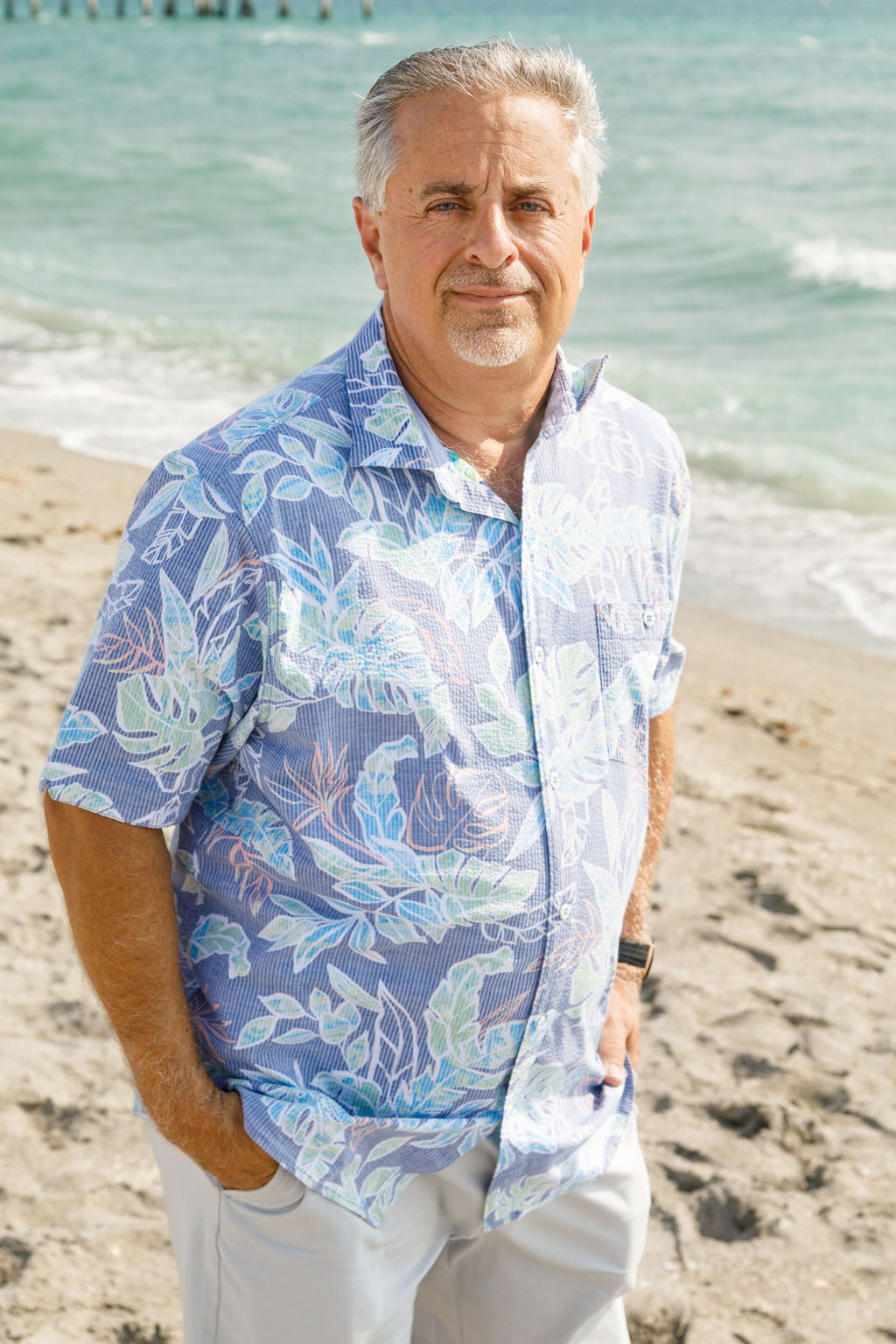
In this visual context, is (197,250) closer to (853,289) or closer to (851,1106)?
(853,289)

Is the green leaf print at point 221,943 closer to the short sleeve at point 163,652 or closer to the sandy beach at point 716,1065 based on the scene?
the short sleeve at point 163,652

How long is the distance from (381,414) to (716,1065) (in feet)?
7.69

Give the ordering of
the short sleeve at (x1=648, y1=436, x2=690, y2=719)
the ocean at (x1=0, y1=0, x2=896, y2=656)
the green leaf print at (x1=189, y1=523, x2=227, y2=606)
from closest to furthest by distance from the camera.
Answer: the green leaf print at (x1=189, y1=523, x2=227, y2=606)
the short sleeve at (x1=648, y1=436, x2=690, y2=719)
the ocean at (x1=0, y1=0, x2=896, y2=656)

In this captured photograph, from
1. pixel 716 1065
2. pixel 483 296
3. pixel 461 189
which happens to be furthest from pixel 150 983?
pixel 716 1065

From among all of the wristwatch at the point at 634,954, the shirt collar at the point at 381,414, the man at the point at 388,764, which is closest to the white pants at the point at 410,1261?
the man at the point at 388,764

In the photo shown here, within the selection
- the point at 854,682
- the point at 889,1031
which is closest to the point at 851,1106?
the point at 889,1031

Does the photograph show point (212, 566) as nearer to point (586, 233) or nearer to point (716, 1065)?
point (586, 233)

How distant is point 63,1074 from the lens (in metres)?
3.19

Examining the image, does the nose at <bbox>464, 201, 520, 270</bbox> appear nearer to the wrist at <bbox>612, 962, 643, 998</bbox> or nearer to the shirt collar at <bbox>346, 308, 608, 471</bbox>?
the shirt collar at <bbox>346, 308, 608, 471</bbox>

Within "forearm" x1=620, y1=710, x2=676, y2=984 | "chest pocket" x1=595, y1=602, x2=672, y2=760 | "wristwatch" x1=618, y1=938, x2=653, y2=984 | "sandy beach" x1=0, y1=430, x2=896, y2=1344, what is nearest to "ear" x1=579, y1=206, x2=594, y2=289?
"chest pocket" x1=595, y1=602, x2=672, y2=760

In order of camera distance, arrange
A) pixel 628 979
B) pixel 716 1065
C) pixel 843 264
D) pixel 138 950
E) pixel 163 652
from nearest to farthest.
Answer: pixel 163 652 → pixel 138 950 → pixel 628 979 → pixel 716 1065 → pixel 843 264

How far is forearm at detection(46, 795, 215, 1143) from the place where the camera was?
162cm

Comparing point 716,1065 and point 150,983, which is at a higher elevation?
point 150,983

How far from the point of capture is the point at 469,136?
1.70 metres
